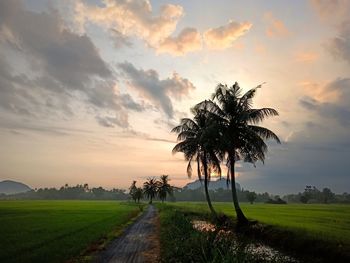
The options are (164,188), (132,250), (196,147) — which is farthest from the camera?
(164,188)

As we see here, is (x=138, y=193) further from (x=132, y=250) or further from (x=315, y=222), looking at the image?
(x=132, y=250)

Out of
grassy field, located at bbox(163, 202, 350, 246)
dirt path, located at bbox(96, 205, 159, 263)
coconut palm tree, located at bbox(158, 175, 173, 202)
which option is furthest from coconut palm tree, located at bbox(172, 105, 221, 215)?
coconut palm tree, located at bbox(158, 175, 173, 202)

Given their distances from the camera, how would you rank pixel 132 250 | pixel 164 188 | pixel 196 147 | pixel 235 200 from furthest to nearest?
pixel 164 188 → pixel 196 147 → pixel 235 200 → pixel 132 250

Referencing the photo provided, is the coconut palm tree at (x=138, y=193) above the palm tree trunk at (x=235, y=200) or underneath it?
above

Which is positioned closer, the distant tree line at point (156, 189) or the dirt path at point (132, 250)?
the dirt path at point (132, 250)

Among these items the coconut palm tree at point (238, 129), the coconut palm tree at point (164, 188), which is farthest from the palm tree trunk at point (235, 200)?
the coconut palm tree at point (164, 188)

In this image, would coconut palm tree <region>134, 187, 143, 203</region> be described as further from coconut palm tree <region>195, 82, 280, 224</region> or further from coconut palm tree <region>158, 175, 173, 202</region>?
coconut palm tree <region>195, 82, 280, 224</region>

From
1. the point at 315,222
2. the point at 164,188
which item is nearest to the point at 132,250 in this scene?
the point at 315,222

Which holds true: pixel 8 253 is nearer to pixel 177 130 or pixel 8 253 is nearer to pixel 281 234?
pixel 281 234

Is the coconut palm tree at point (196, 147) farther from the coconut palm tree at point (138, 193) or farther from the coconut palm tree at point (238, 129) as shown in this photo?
the coconut palm tree at point (138, 193)

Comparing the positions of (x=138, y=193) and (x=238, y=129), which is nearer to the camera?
(x=238, y=129)

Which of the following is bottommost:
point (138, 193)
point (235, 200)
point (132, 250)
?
point (132, 250)

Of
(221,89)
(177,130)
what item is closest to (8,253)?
(221,89)

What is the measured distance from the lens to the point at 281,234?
79.3ft
